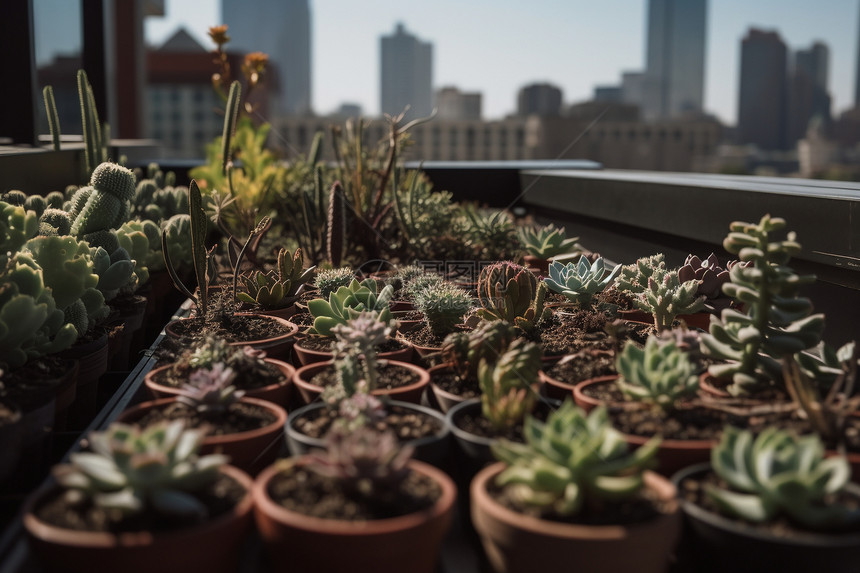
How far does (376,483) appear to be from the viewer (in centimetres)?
98

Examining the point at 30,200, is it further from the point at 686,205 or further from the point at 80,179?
the point at 686,205

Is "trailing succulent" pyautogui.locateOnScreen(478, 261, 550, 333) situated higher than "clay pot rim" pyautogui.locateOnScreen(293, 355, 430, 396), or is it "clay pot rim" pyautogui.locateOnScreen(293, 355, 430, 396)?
"trailing succulent" pyautogui.locateOnScreen(478, 261, 550, 333)

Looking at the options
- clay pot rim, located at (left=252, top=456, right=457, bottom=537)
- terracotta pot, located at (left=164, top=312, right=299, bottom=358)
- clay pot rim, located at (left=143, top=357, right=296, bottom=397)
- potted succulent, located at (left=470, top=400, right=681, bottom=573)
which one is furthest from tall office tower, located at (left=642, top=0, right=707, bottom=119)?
clay pot rim, located at (left=252, top=456, right=457, bottom=537)

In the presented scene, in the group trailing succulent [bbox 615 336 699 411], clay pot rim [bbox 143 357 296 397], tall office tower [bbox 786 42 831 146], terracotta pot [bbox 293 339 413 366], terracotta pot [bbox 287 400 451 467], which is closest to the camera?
terracotta pot [bbox 287 400 451 467]

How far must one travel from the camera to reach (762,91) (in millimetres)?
132625

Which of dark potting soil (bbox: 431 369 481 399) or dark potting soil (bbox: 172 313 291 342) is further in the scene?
dark potting soil (bbox: 172 313 291 342)

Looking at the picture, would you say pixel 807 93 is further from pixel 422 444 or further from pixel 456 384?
pixel 422 444

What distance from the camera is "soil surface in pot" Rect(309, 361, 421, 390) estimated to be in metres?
1.53

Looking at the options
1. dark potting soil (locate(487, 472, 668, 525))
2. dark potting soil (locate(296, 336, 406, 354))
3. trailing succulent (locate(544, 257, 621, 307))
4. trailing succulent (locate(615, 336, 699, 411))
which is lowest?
dark potting soil (locate(487, 472, 668, 525))

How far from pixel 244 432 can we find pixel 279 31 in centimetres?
19218

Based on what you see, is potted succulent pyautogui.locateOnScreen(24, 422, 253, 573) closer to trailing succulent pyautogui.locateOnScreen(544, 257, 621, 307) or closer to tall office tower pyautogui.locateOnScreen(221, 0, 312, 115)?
trailing succulent pyautogui.locateOnScreen(544, 257, 621, 307)

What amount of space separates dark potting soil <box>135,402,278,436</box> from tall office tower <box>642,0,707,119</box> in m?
173

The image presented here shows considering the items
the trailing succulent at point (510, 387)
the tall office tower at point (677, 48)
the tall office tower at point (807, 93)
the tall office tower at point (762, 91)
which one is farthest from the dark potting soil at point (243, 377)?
the tall office tower at point (677, 48)

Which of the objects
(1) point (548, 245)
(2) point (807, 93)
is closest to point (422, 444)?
(1) point (548, 245)
